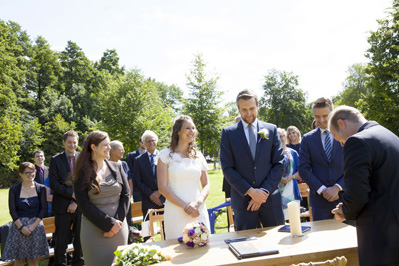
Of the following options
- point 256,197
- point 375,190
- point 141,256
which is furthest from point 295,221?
point 141,256

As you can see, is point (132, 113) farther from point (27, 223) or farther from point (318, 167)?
point (318, 167)

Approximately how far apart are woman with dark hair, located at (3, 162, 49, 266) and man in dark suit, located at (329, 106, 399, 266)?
5.21 m

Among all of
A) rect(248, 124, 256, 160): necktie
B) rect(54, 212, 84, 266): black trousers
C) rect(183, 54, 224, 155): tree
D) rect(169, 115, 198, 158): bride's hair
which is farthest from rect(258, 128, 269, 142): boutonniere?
rect(183, 54, 224, 155): tree

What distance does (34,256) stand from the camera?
5.48 m

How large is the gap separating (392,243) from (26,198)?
5702 millimetres

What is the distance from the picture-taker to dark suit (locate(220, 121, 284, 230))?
12.1 ft

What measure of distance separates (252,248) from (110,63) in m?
44.2

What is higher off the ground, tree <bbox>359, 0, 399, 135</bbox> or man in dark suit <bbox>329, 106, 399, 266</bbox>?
tree <bbox>359, 0, 399, 135</bbox>

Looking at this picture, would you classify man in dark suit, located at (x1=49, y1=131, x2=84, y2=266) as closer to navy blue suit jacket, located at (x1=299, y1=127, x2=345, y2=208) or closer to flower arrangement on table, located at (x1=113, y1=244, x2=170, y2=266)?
flower arrangement on table, located at (x1=113, y1=244, x2=170, y2=266)

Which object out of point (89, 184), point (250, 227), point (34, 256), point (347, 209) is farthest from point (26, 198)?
point (347, 209)

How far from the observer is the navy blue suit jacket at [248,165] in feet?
12.2

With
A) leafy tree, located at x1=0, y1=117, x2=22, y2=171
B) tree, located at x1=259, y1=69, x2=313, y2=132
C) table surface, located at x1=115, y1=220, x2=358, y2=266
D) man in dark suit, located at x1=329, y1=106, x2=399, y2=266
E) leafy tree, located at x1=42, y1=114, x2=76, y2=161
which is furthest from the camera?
tree, located at x1=259, y1=69, x2=313, y2=132

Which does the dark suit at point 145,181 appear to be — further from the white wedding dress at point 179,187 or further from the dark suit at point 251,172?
the dark suit at point 251,172

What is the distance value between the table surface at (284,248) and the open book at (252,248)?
4cm
